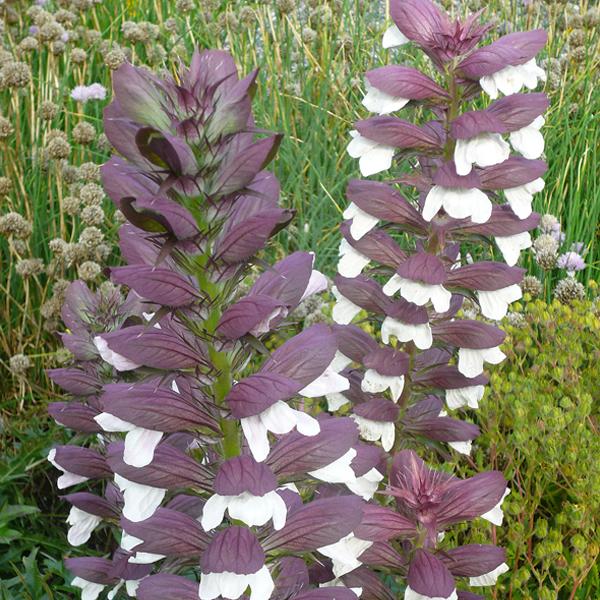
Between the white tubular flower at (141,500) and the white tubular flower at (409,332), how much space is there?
69 cm

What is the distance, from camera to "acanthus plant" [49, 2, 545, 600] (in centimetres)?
136

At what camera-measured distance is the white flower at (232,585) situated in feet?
4.65

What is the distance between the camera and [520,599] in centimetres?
261

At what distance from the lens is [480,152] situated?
184cm

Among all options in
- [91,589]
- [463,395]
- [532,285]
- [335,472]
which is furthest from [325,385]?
[532,285]

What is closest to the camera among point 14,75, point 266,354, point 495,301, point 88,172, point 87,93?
point 266,354

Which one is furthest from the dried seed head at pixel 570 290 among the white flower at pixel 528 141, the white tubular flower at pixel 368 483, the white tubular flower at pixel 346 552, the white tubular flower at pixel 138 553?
the white tubular flower at pixel 138 553

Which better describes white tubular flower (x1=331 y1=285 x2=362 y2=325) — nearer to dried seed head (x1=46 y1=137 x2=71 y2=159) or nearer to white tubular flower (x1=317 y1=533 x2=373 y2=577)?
white tubular flower (x1=317 y1=533 x2=373 y2=577)

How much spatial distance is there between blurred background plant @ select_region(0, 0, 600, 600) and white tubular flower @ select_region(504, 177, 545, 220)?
2.38ft

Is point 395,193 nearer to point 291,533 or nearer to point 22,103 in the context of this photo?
point 291,533

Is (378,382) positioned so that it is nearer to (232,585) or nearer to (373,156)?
(373,156)

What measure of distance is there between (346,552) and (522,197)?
83 cm

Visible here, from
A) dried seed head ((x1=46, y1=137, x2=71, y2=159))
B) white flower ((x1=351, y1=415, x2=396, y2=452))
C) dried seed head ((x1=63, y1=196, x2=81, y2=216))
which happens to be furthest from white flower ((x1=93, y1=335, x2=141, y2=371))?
dried seed head ((x1=46, y1=137, x2=71, y2=159))

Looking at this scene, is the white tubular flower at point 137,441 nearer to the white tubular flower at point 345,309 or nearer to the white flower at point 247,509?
the white flower at point 247,509
